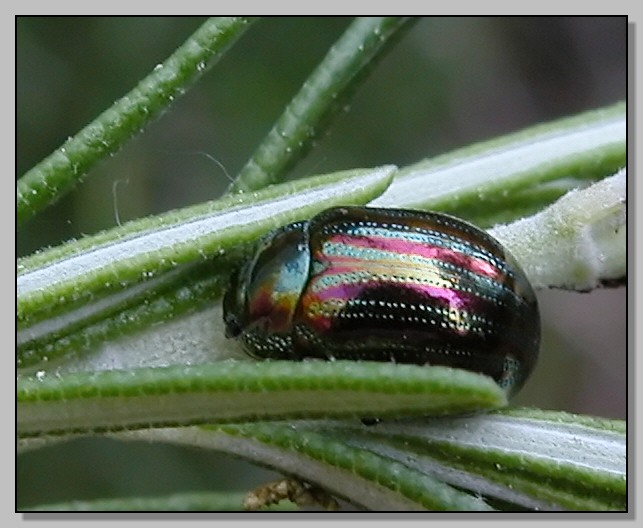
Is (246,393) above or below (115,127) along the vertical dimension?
below

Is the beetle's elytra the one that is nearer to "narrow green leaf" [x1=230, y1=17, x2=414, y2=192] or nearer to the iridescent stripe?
the iridescent stripe

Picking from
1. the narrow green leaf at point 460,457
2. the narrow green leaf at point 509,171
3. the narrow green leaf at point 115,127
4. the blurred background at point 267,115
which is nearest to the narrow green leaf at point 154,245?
the narrow green leaf at point 115,127

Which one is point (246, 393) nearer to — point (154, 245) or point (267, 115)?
point (154, 245)

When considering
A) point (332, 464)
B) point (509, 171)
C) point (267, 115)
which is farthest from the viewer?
point (267, 115)

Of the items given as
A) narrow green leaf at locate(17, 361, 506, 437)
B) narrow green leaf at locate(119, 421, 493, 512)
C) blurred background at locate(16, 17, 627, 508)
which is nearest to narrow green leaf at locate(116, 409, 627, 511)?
narrow green leaf at locate(119, 421, 493, 512)

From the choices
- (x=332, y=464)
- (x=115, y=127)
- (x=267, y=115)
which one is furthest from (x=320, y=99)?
(x=267, y=115)

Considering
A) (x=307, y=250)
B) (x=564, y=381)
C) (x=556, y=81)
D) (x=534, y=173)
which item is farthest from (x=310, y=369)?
(x=556, y=81)
